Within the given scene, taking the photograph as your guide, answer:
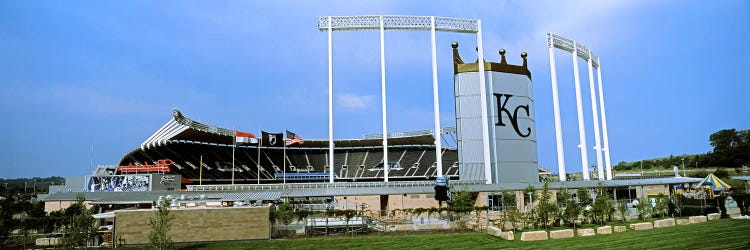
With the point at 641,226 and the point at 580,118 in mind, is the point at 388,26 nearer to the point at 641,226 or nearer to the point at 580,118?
the point at 580,118

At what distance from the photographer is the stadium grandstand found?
64750 millimetres

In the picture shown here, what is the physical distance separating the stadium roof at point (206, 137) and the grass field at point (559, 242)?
40.0m

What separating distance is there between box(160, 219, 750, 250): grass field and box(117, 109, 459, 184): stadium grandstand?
37.3 metres

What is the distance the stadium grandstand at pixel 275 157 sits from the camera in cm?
6475

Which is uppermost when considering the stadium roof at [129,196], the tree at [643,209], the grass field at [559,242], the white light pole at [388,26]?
the white light pole at [388,26]

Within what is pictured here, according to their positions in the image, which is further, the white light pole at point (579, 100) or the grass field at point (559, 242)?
the white light pole at point (579, 100)

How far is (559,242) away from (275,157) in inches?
2633

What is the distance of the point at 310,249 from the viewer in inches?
891

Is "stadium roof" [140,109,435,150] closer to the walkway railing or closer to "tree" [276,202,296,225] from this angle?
the walkway railing

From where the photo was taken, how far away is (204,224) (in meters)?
25.5

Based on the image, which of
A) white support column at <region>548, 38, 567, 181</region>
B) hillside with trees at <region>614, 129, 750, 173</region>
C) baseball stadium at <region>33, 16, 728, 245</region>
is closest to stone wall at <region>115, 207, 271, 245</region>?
baseball stadium at <region>33, 16, 728, 245</region>

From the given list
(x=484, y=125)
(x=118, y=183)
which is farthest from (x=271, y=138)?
(x=484, y=125)

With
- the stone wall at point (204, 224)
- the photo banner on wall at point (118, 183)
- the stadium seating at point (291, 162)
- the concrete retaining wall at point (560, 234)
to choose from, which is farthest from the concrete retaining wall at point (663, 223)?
the photo banner on wall at point (118, 183)

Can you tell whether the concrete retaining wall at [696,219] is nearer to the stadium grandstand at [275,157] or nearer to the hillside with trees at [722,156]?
the stadium grandstand at [275,157]
